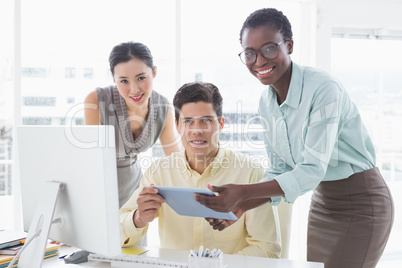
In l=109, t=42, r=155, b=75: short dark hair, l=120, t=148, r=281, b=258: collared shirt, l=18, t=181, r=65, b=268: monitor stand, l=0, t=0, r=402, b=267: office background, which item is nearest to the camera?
l=18, t=181, r=65, b=268: monitor stand

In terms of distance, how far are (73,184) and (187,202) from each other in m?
0.37

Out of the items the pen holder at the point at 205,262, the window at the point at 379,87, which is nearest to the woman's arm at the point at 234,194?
the pen holder at the point at 205,262

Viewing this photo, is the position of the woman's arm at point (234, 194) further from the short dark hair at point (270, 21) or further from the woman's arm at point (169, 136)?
the woman's arm at point (169, 136)

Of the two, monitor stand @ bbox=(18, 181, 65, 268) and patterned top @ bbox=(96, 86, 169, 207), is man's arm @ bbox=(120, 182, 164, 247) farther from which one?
patterned top @ bbox=(96, 86, 169, 207)

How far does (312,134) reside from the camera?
148 centimetres

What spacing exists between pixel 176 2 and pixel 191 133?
1234mm

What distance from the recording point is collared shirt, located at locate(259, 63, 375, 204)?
145 cm

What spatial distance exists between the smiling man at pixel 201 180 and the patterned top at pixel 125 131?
0.44 meters

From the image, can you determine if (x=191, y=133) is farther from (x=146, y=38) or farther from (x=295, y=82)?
(x=146, y=38)

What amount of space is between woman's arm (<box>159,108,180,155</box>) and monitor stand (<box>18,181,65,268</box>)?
117 centimetres

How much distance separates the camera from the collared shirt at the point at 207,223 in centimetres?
159

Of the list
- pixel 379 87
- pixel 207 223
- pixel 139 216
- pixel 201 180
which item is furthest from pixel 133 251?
pixel 379 87

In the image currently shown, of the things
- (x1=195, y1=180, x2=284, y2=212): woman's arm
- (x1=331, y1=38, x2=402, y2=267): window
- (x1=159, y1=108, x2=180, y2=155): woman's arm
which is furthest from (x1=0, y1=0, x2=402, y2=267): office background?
(x1=195, y1=180, x2=284, y2=212): woman's arm

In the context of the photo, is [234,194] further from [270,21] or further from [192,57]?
[192,57]
